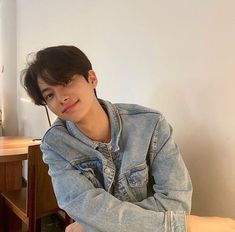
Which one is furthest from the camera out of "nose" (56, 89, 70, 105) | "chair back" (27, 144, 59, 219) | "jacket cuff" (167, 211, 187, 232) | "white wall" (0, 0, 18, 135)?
"white wall" (0, 0, 18, 135)

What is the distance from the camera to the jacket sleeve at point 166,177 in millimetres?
823

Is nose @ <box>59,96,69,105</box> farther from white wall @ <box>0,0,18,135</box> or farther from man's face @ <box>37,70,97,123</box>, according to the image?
white wall @ <box>0,0,18,135</box>

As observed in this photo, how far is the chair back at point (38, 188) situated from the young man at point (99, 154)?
1.68 feet

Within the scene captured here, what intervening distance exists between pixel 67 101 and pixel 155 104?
1.41 ft

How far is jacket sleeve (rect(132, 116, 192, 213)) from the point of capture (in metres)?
0.82

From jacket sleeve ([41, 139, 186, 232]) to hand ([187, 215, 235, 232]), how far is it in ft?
0.08

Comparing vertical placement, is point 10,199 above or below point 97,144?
below

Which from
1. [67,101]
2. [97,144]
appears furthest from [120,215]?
[67,101]

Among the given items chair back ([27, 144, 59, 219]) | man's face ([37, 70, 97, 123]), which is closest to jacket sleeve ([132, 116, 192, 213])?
man's face ([37, 70, 97, 123])

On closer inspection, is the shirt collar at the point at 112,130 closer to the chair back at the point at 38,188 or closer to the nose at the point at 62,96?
the nose at the point at 62,96

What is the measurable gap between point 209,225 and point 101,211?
283 mm

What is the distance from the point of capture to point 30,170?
1.40 meters

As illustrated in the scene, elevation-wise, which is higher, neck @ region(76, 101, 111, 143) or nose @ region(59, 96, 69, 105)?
nose @ region(59, 96, 69, 105)

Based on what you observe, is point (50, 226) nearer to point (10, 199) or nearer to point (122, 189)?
point (10, 199)
